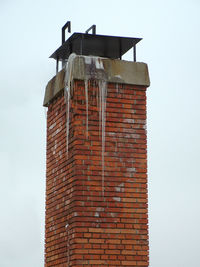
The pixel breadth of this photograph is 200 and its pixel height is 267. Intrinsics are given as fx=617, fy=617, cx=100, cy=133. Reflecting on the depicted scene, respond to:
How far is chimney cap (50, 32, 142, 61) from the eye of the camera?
346 inches

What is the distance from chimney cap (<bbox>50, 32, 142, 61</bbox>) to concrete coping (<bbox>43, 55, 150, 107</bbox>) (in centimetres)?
39

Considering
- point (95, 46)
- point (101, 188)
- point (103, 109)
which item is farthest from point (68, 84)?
point (101, 188)

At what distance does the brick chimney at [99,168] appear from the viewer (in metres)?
7.84

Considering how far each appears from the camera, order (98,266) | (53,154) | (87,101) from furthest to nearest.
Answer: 1. (53,154)
2. (87,101)
3. (98,266)

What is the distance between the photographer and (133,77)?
336 inches

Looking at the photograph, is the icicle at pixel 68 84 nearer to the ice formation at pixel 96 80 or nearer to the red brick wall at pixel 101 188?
the ice formation at pixel 96 80

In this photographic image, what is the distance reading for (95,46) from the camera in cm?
908

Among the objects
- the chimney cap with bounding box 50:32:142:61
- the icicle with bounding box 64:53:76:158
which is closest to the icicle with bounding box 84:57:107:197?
the icicle with bounding box 64:53:76:158

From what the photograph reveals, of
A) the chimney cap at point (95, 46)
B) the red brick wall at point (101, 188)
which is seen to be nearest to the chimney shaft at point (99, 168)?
the red brick wall at point (101, 188)

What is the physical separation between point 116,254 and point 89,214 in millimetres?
613

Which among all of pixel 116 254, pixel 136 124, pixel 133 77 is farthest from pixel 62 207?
pixel 133 77

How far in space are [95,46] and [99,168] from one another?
6.68 feet

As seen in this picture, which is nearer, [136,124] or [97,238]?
[97,238]

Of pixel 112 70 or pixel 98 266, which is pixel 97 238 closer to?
pixel 98 266
